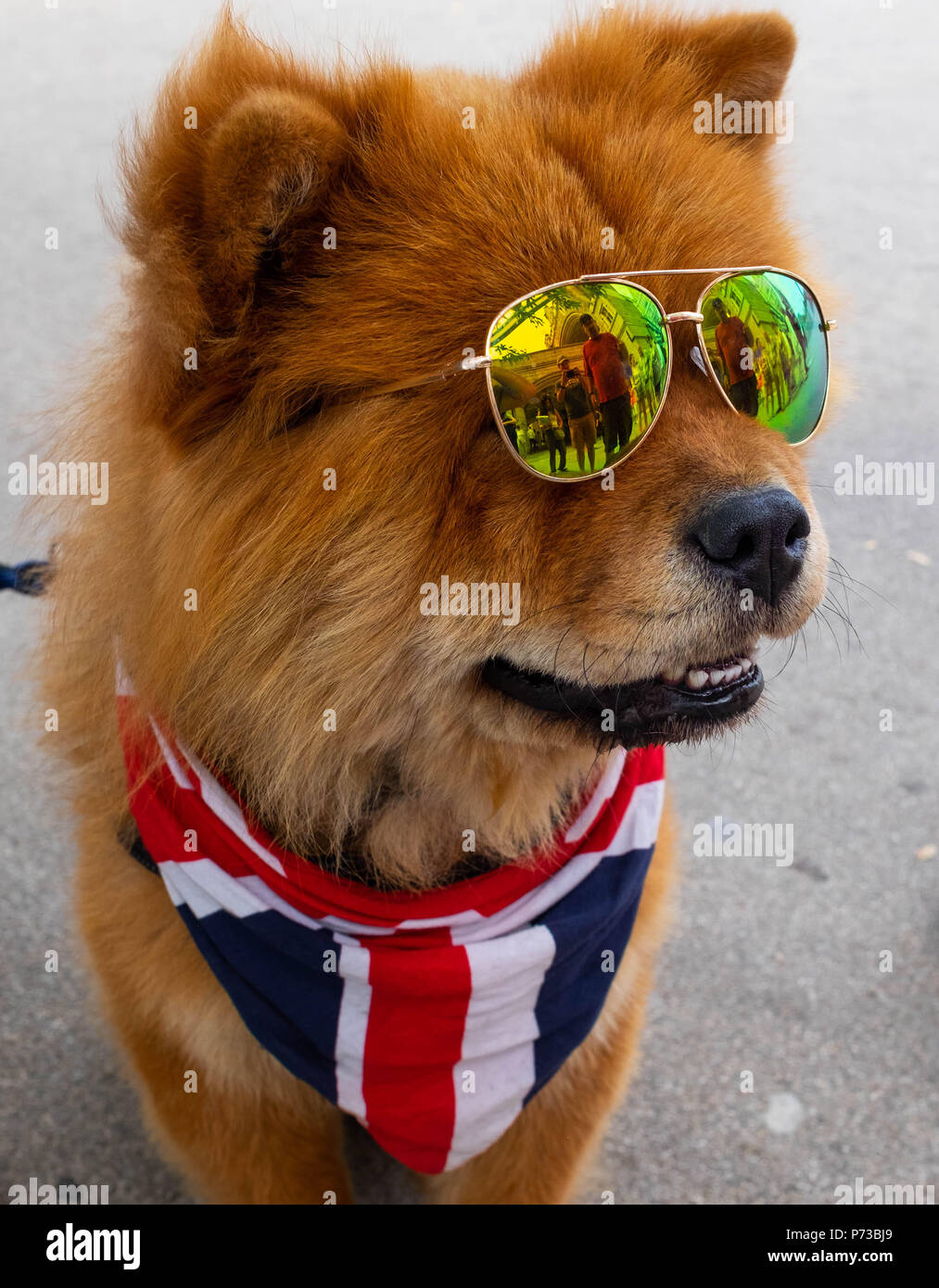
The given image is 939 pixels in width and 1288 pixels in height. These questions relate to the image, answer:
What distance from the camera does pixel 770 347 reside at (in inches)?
63.6

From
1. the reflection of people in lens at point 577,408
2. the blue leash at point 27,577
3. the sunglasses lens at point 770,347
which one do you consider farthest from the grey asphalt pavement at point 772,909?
the reflection of people in lens at point 577,408

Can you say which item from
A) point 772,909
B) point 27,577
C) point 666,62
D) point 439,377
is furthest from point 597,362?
point 772,909

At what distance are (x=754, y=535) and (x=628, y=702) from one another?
0.31m

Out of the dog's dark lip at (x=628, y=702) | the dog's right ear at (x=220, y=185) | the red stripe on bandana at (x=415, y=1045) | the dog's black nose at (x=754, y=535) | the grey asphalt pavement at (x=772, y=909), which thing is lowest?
the grey asphalt pavement at (x=772, y=909)

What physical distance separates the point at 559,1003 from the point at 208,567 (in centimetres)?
101

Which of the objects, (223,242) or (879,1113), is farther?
(879,1113)

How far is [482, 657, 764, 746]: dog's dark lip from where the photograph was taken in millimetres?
1576

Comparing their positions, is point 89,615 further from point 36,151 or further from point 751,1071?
point 36,151

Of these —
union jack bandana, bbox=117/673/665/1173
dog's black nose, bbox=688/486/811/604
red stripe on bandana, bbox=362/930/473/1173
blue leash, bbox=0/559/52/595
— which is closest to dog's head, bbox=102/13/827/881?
dog's black nose, bbox=688/486/811/604

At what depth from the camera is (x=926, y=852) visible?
312 cm

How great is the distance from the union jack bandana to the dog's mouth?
39 cm

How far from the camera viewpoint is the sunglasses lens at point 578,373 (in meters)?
1.45

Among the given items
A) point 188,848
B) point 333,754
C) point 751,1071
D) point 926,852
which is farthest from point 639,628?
point 926,852

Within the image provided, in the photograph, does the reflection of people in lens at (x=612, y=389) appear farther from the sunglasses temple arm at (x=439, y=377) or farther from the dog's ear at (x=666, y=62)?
the dog's ear at (x=666, y=62)
